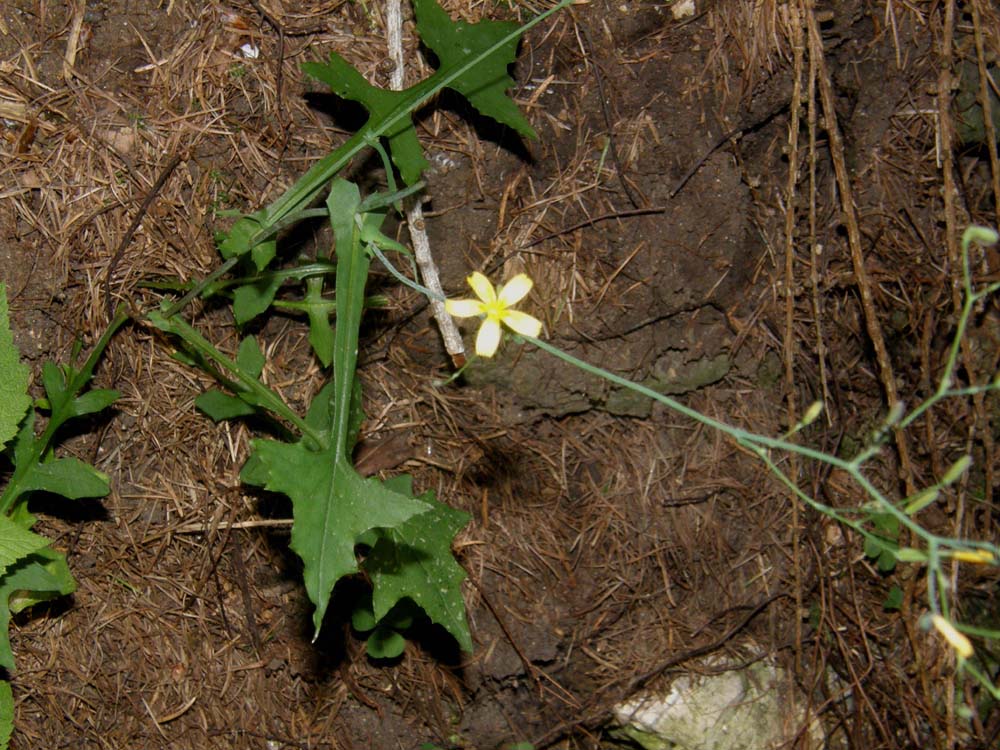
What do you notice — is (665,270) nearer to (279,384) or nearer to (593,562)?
(593,562)

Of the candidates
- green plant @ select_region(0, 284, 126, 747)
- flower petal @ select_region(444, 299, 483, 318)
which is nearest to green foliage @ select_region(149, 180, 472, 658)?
flower petal @ select_region(444, 299, 483, 318)

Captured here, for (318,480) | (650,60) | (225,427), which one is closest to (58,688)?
(225,427)

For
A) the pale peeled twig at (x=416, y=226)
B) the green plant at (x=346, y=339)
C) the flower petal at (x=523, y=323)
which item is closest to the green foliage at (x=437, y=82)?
the green plant at (x=346, y=339)

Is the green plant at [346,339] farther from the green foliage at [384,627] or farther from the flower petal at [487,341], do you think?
the flower petal at [487,341]

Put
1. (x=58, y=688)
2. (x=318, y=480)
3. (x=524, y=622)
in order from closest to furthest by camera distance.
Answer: (x=318, y=480) → (x=58, y=688) → (x=524, y=622)

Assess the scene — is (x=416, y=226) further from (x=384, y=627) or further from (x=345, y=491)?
(x=384, y=627)

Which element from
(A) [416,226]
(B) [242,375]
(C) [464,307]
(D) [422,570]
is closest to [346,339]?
(C) [464,307]
